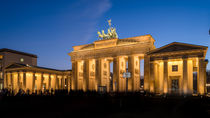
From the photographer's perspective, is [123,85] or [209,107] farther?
[123,85]

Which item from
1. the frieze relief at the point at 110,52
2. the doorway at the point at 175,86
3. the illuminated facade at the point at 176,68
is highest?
the frieze relief at the point at 110,52

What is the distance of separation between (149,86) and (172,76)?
579 centimetres

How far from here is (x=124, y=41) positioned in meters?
46.3

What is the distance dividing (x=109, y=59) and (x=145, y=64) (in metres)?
11.5

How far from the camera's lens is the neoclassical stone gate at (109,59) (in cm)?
4375

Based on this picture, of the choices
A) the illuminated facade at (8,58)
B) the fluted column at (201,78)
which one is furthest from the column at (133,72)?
the illuminated facade at (8,58)

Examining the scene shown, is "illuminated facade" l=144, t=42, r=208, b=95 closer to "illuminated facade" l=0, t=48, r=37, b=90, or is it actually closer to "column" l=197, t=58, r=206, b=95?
"column" l=197, t=58, r=206, b=95

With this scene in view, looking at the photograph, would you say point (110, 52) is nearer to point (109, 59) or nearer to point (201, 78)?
point (109, 59)

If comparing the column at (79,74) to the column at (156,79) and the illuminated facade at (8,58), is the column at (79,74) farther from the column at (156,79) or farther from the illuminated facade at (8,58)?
the illuminated facade at (8,58)

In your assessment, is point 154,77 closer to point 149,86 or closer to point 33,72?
point 149,86

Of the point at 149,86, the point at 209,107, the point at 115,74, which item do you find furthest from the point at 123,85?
the point at 209,107

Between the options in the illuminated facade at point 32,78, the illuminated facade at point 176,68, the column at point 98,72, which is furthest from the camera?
the illuminated facade at point 32,78

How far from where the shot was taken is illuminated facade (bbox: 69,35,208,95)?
36656 millimetres

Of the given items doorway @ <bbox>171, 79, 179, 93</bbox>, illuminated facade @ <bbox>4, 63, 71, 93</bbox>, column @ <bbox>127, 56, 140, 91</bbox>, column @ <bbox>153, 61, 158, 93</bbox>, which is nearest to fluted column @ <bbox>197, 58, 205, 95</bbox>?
doorway @ <bbox>171, 79, 179, 93</bbox>
